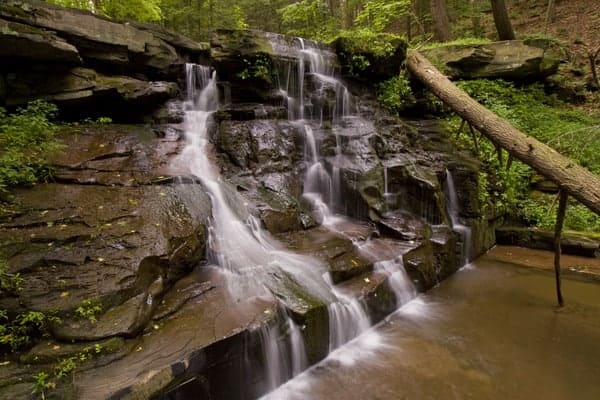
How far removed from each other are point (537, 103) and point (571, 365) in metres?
9.43

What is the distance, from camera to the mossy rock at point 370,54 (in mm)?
8859

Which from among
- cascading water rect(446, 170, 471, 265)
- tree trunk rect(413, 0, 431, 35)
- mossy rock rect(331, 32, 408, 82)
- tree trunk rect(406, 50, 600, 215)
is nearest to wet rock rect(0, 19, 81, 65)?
mossy rock rect(331, 32, 408, 82)

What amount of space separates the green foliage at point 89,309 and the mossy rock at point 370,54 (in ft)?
27.2

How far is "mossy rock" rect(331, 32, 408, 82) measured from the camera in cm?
886

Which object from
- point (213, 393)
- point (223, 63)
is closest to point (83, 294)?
point (213, 393)

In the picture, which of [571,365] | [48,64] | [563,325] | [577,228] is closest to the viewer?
[571,365]

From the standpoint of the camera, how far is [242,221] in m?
5.10

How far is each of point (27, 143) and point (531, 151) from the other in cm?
763

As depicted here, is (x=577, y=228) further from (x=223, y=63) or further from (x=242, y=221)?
(x=223, y=63)

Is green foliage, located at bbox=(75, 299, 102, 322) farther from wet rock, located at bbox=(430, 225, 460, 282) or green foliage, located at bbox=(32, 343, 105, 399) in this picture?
wet rock, located at bbox=(430, 225, 460, 282)

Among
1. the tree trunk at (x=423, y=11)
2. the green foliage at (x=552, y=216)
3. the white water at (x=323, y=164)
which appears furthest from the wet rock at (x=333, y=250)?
the tree trunk at (x=423, y=11)

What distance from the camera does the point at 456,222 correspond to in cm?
695

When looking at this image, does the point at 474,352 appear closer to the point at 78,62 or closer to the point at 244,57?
the point at 244,57

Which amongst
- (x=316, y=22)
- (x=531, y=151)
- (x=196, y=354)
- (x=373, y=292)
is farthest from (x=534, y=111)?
(x=316, y=22)
